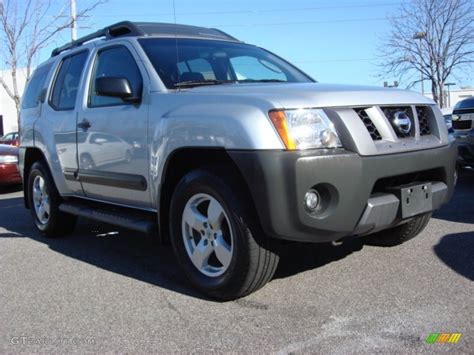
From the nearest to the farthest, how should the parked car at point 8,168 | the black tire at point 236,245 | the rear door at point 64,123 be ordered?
1. the black tire at point 236,245
2. the rear door at point 64,123
3. the parked car at point 8,168

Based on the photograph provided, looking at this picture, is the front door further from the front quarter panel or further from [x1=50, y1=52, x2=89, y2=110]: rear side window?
[x1=50, y1=52, x2=89, y2=110]: rear side window

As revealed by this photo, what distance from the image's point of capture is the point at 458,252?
172 inches

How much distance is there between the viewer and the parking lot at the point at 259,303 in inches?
115

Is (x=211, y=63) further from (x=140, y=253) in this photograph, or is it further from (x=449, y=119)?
(x=449, y=119)

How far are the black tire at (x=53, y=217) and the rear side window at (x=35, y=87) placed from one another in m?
0.80

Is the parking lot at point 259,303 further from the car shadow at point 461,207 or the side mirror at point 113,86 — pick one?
the side mirror at point 113,86

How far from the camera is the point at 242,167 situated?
10.3ft

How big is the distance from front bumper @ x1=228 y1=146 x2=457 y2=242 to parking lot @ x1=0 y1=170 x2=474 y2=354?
1.72 ft

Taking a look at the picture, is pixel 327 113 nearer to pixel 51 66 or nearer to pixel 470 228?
pixel 470 228

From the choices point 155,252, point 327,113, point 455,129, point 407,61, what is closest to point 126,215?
point 155,252

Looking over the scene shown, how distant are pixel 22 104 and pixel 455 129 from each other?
6.12 metres

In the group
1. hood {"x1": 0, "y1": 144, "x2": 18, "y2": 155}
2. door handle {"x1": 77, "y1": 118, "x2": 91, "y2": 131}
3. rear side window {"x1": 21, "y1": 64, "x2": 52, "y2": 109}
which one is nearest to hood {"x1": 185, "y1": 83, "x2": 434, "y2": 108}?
door handle {"x1": 77, "y1": 118, "x2": 91, "y2": 131}

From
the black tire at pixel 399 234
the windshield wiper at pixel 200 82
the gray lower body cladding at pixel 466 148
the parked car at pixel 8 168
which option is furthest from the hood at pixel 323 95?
the parked car at pixel 8 168

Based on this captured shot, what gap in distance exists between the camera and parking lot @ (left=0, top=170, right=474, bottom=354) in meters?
2.92
